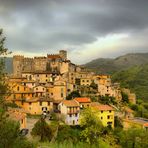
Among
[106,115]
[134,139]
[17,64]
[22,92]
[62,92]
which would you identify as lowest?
[134,139]

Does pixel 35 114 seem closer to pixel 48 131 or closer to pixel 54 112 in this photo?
pixel 54 112

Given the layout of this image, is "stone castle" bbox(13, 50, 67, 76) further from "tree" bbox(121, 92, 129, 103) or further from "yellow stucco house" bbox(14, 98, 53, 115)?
"yellow stucco house" bbox(14, 98, 53, 115)

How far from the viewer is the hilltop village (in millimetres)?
60375

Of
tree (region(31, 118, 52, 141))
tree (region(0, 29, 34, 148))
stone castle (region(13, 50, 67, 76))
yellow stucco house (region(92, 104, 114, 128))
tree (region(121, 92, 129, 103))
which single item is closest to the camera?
tree (region(0, 29, 34, 148))

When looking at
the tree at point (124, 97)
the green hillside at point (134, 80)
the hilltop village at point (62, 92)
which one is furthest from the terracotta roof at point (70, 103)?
the green hillside at point (134, 80)

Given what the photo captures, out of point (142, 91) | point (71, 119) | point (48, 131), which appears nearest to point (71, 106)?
point (71, 119)

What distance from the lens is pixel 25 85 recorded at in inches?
2766

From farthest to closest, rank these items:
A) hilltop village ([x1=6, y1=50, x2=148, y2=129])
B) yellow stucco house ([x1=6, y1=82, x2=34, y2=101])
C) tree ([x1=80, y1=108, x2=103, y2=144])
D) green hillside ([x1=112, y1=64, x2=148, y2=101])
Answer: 1. green hillside ([x1=112, y1=64, x2=148, y2=101])
2. yellow stucco house ([x1=6, y1=82, x2=34, y2=101])
3. hilltop village ([x1=6, y1=50, x2=148, y2=129])
4. tree ([x1=80, y1=108, x2=103, y2=144])

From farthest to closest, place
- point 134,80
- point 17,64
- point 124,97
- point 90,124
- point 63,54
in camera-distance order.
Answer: point 134,80, point 63,54, point 17,64, point 124,97, point 90,124

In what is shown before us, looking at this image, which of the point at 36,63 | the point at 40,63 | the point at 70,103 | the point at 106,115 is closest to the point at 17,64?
the point at 36,63

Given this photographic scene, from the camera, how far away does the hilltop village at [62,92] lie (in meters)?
60.4

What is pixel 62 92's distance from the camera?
67875 mm

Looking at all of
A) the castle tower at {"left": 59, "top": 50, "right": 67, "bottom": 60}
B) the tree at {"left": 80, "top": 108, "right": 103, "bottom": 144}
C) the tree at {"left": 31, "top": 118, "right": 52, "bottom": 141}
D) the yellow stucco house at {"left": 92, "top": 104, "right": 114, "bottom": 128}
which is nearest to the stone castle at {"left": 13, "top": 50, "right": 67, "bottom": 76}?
the castle tower at {"left": 59, "top": 50, "right": 67, "bottom": 60}

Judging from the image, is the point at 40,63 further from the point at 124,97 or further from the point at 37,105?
the point at 37,105
